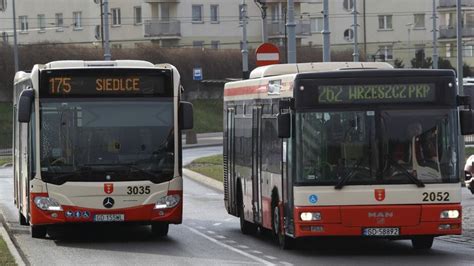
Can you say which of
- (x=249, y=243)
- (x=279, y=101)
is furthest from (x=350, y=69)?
(x=249, y=243)

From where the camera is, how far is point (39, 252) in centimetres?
1969

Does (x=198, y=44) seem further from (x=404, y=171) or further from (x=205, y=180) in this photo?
(x=404, y=171)

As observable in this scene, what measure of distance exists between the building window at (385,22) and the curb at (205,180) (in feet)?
198

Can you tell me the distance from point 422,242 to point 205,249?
319cm

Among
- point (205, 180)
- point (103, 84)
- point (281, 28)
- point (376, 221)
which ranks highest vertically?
point (281, 28)

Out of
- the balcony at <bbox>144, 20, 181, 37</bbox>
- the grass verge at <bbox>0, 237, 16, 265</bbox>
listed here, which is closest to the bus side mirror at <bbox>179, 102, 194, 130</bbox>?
the grass verge at <bbox>0, 237, 16, 265</bbox>

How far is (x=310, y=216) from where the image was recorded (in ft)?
58.8

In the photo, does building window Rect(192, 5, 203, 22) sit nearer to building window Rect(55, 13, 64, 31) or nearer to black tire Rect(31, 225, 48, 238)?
building window Rect(55, 13, 64, 31)

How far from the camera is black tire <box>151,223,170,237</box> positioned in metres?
22.0

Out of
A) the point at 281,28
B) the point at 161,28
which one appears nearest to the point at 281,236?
the point at 161,28

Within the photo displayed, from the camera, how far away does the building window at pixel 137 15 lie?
99125mm

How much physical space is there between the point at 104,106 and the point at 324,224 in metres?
4.79

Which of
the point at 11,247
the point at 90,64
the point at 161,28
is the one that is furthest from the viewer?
the point at 161,28

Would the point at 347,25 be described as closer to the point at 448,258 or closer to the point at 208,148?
the point at 208,148
